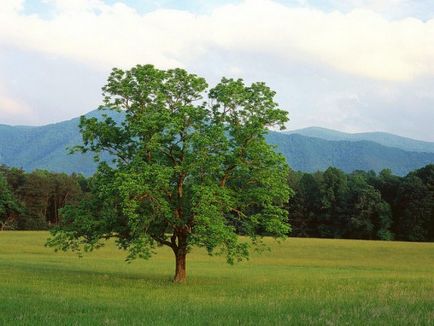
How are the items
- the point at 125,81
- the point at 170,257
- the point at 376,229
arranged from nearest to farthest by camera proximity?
the point at 125,81 → the point at 170,257 → the point at 376,229

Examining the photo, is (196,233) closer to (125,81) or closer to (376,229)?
(125,81)

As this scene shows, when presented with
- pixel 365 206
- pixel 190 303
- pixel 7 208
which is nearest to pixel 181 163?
pixel 190 303

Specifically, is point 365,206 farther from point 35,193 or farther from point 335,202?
point 35,193

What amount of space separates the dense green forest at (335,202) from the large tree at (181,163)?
9013cm

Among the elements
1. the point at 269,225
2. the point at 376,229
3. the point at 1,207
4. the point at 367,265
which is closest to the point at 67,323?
the point at 269,225

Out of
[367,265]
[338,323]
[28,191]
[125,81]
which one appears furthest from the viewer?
[28,191]

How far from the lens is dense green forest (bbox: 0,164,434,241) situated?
114312 millimetres

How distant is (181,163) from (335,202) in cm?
10171

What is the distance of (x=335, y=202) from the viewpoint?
127312mm

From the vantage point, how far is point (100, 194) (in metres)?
29.4

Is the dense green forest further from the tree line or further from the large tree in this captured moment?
the large tree

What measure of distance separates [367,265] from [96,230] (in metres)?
42.5

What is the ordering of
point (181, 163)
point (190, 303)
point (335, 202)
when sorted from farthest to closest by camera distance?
point (335, 202)
point (181, 163)
point (190, 303)

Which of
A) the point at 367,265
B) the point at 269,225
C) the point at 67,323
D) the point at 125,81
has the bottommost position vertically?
the point at 367,265
